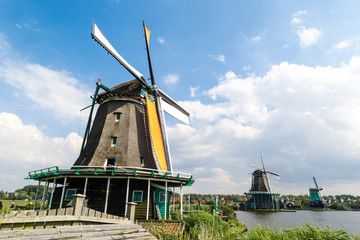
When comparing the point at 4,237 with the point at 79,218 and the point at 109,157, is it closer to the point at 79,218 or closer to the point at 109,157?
the point at 79,218

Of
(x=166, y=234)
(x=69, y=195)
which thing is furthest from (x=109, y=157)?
(x=166, y=234)

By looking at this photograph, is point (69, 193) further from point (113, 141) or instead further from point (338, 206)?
point (338, 206)

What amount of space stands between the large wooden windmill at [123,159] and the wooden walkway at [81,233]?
317 inches

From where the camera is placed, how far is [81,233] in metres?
4.57

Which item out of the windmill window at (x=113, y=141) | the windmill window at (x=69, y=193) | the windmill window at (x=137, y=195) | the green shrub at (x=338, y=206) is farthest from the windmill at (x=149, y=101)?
the green shrub at (x=338, y=206)

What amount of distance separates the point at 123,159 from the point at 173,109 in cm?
1088

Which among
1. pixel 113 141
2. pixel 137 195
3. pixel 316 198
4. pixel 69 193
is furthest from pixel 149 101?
pixel 316 198

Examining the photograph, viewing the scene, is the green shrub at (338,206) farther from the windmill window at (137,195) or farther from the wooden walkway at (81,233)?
the wooden walkway at (81,233)

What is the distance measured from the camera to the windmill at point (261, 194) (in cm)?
6812

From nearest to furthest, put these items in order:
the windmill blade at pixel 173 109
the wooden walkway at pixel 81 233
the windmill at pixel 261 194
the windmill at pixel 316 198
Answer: the wooden walkway at pixel 81 233
the windmill blade at pixel 173 109
the windmill at pixel 261 194
the windmill at pixel 316 198

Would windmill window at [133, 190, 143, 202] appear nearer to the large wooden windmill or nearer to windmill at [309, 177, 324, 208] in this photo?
the large wooden windmill

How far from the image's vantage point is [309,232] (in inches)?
260

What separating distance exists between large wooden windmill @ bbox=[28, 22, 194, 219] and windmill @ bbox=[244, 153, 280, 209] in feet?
199

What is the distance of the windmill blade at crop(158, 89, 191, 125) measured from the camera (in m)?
24.3
